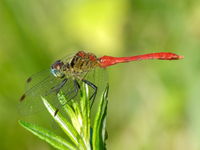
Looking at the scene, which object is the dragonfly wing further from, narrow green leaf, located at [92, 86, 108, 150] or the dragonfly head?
narrow green leaf, located at [92, 86, 108, 150]

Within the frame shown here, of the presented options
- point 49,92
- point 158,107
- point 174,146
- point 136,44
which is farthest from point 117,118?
point 49,92

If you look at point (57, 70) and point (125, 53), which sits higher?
point (57, 70)

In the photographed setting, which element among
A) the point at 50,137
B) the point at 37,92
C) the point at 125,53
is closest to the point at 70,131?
the point at 50,137

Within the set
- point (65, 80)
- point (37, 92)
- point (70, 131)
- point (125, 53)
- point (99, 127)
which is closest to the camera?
point (99, 127)

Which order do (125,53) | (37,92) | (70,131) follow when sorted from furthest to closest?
(125,53), (37,92), (70,131)

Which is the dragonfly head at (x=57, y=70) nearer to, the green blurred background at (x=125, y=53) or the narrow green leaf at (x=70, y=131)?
the green blurred background at (x=125, y=53)

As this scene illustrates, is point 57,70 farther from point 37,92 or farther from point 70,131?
point 70,131

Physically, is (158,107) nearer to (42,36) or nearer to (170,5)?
(170,5)
